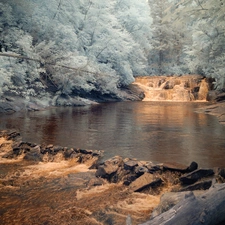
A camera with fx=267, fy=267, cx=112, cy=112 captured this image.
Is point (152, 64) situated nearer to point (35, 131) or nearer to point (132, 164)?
point (35, 131)

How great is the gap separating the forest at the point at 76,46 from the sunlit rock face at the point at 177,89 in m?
1.48

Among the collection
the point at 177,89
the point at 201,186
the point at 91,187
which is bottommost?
the point at 91,187

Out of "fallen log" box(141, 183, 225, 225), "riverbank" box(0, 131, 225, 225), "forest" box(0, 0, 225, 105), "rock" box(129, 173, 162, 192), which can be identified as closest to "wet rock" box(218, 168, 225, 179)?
"riverbank" box(0, 131, 225, 225)

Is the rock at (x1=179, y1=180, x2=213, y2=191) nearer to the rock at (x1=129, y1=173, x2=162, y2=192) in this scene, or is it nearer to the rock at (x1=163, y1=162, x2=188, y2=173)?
the rock at (x1=129, y1=173, x2=162, y2=192)

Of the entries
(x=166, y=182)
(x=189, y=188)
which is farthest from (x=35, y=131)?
(x=189, y=188)

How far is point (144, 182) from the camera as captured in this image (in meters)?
4.93

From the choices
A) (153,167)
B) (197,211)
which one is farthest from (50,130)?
(197,211)

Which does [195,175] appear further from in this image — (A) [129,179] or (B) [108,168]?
(B) [108,168]

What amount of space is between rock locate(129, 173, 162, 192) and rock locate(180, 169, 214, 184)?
45 centimetres

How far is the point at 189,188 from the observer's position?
4.40 m

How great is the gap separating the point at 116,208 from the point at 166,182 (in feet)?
4.46

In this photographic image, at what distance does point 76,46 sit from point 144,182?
17.4 m

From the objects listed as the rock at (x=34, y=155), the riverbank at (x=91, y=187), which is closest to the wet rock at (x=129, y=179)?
the riverbank at (x=91, y=187)

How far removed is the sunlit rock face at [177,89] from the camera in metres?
24.0
